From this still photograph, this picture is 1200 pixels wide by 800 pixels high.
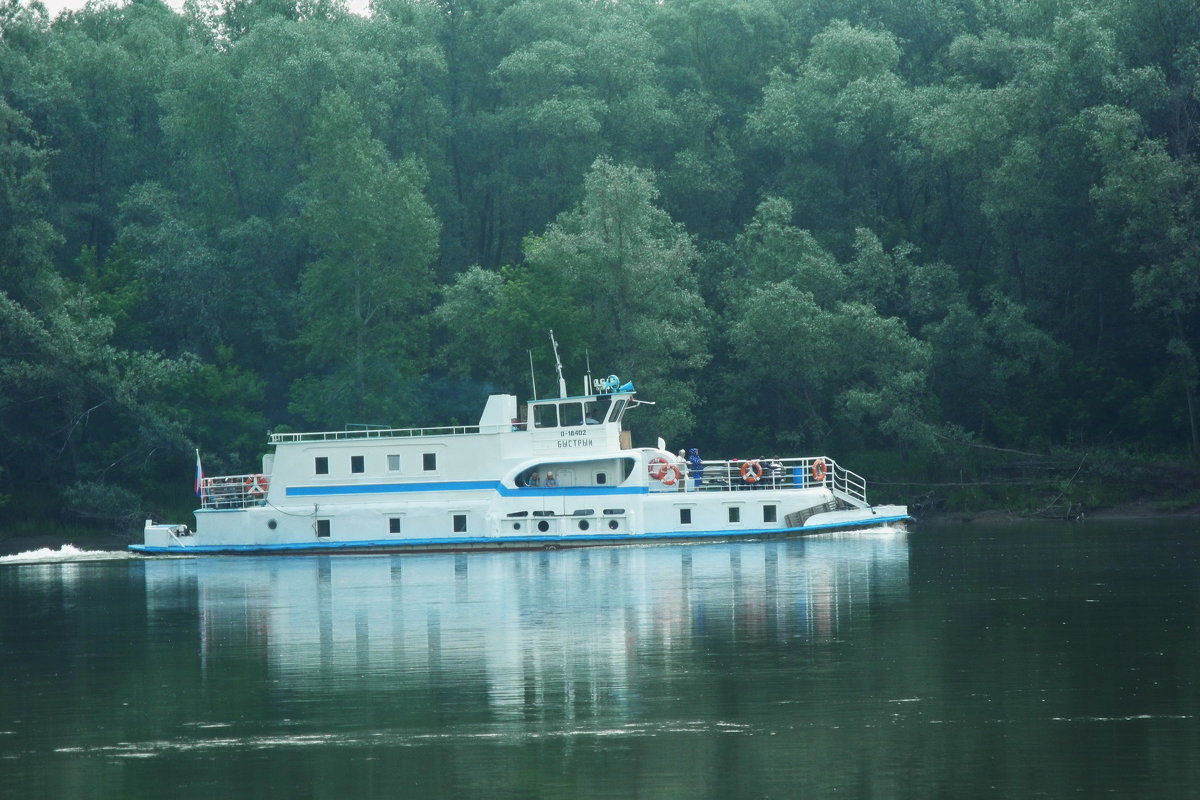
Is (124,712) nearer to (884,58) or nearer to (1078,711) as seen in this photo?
(1078,711)

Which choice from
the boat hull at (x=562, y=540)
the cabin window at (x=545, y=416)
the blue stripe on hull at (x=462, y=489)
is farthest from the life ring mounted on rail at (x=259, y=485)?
the cabin window at (x=545, y=416)

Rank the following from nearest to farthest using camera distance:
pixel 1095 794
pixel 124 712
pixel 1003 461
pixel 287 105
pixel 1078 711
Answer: pixel 1095 794, pixel 1078 711, pixel 124 712, pixel 1003 461, pixel 287 105

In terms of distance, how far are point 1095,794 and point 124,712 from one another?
1188cm

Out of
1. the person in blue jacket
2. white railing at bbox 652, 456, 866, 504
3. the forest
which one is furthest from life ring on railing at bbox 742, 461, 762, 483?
the forest

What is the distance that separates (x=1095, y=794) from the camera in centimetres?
1512

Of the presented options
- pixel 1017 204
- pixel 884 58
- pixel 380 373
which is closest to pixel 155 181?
pixel 380 373

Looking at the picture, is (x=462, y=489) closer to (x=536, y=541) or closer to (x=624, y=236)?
(x=536, y=541)

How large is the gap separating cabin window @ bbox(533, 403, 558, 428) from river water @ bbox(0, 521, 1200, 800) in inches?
326

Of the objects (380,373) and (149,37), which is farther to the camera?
(149,37)

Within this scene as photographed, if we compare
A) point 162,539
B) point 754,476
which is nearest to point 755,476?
point 754,476

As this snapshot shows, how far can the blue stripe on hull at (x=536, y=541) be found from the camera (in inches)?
1724

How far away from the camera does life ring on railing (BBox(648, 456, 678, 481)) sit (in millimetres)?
44438

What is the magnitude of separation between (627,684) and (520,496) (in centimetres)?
2319

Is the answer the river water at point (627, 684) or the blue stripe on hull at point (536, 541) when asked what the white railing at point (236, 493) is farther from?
the river water at point (627, 684)
